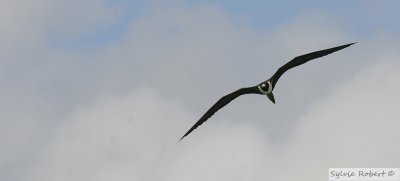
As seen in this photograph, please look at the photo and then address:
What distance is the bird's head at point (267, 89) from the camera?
52.0m

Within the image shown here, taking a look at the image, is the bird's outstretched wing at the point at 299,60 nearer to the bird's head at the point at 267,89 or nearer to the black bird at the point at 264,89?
the black bird at the point at 264,89

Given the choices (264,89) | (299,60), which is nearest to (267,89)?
(264,89)

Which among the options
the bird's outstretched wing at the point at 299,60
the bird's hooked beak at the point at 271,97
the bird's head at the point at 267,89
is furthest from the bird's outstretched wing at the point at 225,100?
the bird's outstretched wing at the point at 299,60

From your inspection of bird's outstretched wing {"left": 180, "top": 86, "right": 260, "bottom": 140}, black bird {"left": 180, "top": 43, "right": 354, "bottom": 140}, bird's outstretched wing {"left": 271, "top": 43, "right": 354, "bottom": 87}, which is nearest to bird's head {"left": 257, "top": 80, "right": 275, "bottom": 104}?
black bird {"left": 180, "top": 43, "right": 354, "bottom": 140}

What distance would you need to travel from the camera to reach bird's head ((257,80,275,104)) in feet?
171

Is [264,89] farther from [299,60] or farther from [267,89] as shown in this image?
[299,60]

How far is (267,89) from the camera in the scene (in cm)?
5203

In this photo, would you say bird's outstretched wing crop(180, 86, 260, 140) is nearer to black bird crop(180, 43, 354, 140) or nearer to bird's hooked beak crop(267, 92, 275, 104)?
black bird crop(180, 43, 354, 140)

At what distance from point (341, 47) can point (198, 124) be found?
423 inches

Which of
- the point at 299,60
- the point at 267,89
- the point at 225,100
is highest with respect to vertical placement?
the point at 225,100

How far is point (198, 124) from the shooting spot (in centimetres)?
5203

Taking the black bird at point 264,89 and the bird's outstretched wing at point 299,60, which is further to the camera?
the black bird at point 264,89

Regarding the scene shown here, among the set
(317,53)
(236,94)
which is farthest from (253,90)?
(317,53)

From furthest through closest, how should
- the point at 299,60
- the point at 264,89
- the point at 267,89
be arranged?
the point at 264,89, the point at 267,89, the point at 299,60
